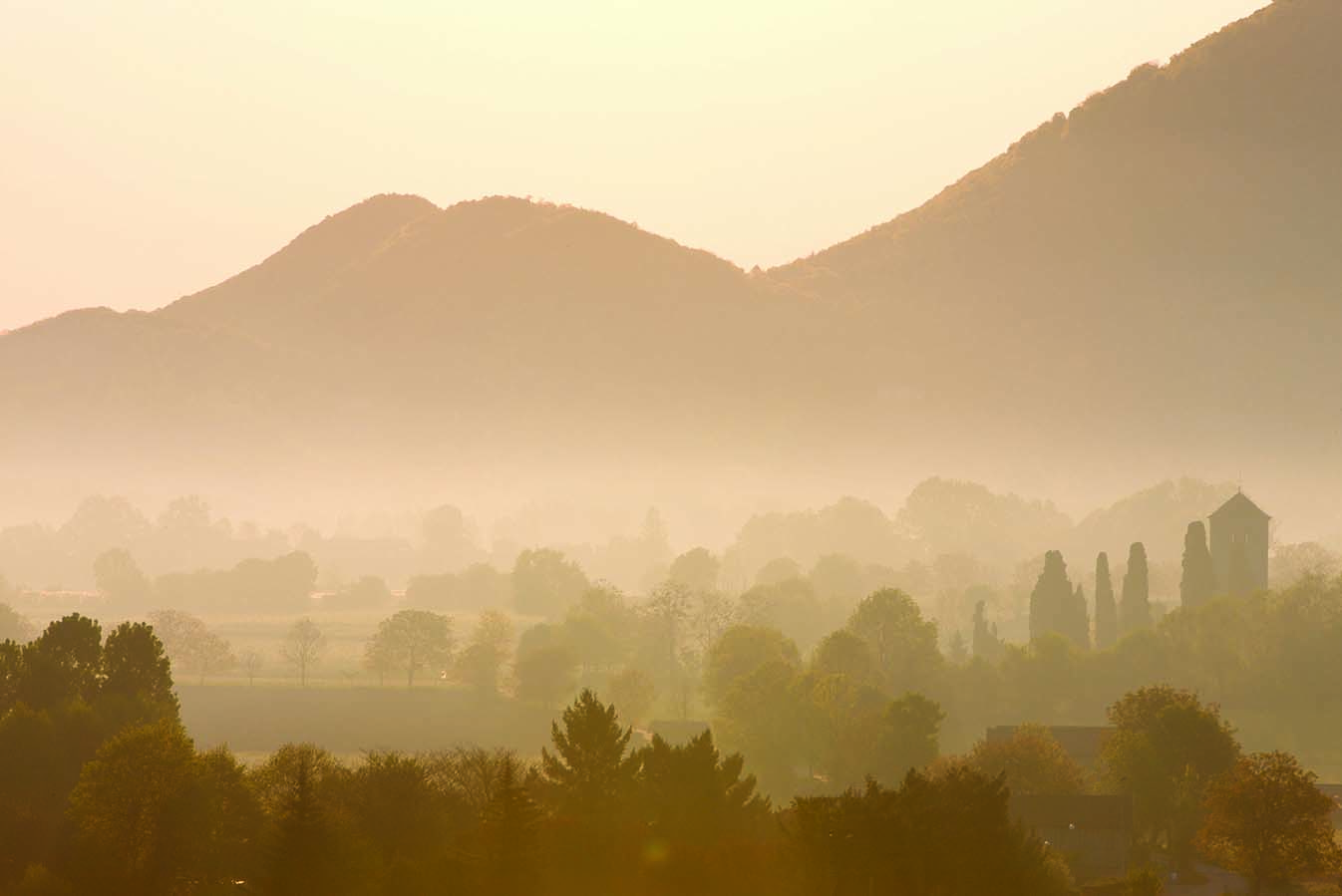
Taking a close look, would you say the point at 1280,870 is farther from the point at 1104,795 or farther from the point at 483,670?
the point at 483,670

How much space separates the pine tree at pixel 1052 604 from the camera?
180 meters

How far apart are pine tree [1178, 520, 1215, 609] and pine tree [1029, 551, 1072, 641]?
517 inches

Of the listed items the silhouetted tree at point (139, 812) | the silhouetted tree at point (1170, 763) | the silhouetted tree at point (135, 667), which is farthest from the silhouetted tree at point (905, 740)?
the silhouetted tree at point (139, 812)

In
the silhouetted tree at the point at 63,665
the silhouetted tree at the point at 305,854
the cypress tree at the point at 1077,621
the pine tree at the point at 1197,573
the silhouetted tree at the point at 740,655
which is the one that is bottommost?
the silhouetted tree at the point at 305,854

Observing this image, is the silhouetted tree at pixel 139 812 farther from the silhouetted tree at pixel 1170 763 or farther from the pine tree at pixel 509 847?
the silhouetted tree at pixel 1170 763

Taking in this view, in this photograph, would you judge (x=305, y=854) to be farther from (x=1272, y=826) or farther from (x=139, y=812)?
(x=1272, y=826)

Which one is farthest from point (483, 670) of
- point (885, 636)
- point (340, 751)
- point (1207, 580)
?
point (1207, 580)

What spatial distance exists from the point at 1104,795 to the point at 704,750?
30299 millimetres

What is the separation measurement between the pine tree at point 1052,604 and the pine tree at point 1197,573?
13131mm

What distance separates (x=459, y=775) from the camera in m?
106

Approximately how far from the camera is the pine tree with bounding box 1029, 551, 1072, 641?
180375 millimetres

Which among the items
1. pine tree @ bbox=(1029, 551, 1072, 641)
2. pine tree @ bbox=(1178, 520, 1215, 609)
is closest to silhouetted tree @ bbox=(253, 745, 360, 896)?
pine tree @ bbox=(1029, 551, 1072, 641)

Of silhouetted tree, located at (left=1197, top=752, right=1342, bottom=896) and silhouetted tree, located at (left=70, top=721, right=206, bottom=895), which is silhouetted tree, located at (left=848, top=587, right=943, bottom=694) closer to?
silhouetted tree, located at (left=1197, top=752, right=1342, bottom=896)

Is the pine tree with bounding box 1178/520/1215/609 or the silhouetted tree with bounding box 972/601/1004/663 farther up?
the pine tree with bounding box 1178/520/1215/609
